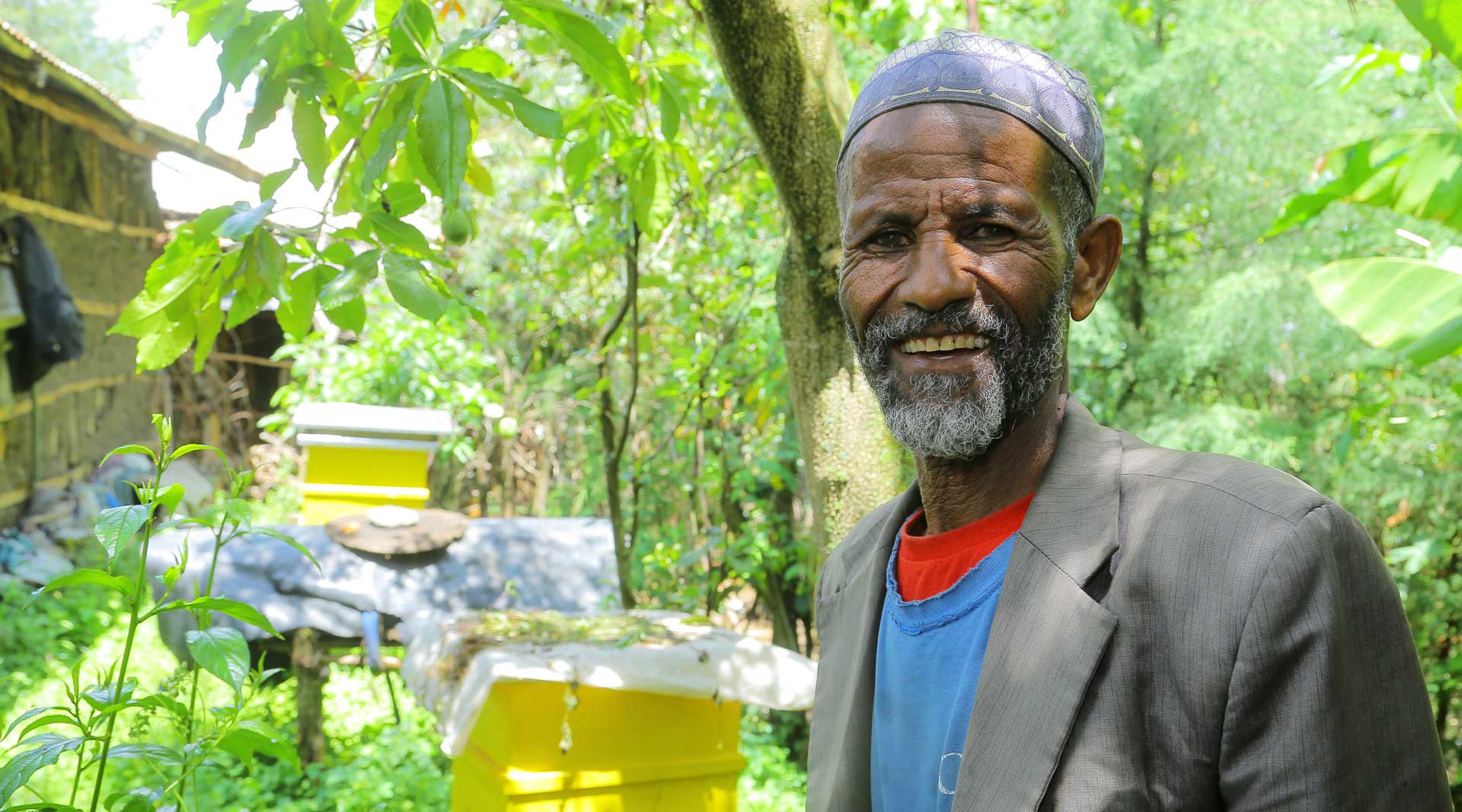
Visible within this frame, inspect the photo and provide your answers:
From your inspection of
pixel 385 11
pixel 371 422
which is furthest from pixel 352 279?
pixel 371 422

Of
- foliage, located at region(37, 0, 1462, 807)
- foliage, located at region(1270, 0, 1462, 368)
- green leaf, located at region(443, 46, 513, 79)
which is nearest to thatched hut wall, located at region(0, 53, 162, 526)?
foliage, located at region(37, 0, 1462, 807)

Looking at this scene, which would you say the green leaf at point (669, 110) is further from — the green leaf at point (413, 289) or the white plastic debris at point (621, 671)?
the white plastic debris at point (621, 671)

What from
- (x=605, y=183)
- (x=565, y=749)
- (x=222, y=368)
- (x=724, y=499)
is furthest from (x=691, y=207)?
(x=222, y=368)

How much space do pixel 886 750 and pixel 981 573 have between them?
27 centimetres

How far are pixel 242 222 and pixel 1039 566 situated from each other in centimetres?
128

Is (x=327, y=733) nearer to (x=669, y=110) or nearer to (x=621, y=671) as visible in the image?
(x=621, y=671)

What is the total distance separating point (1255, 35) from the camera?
222 inches

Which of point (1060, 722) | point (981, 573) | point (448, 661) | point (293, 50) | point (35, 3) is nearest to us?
point (1060, 722)

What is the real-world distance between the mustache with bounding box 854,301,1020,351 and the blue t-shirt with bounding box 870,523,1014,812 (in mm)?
264

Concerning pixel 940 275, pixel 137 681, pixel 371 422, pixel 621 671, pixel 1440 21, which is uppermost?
pixel 1440 21

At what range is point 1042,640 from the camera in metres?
1.23

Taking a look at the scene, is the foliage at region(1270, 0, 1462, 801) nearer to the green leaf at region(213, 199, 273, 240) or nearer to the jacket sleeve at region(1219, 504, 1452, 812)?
the jacket sleeve at region(1219, 504, 1452, 812)

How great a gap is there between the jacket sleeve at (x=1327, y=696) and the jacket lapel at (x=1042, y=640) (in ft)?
0.52

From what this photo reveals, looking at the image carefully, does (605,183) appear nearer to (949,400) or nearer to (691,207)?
(691,207)
